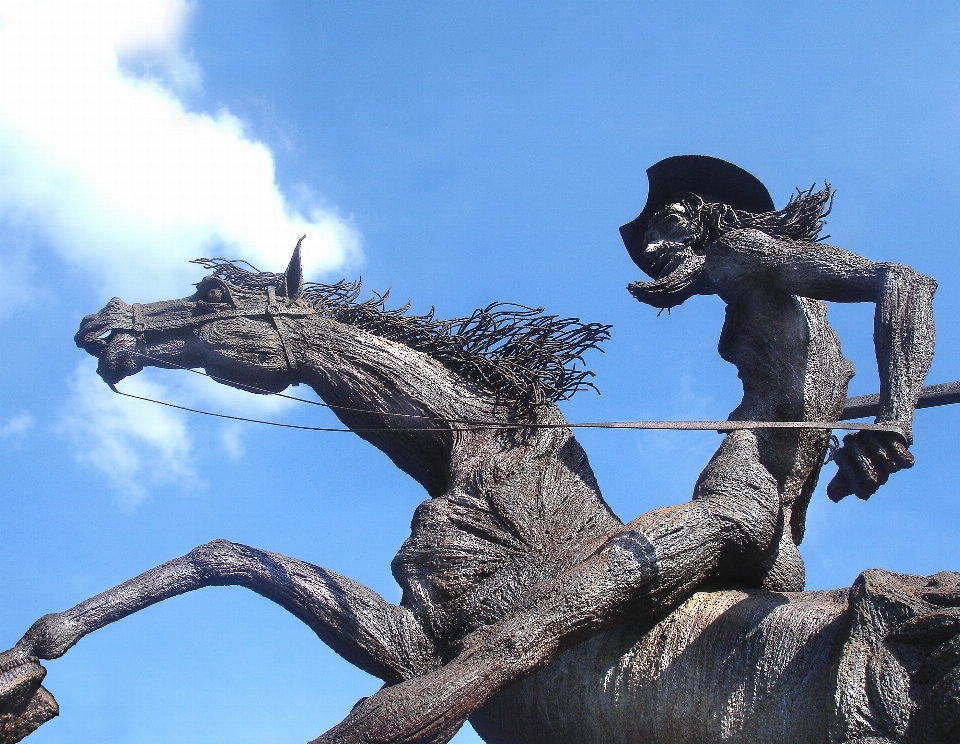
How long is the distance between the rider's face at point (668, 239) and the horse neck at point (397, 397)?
45.7 inches

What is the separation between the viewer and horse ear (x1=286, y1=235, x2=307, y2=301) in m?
5.68

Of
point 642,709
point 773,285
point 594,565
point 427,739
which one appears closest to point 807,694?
point 642,709

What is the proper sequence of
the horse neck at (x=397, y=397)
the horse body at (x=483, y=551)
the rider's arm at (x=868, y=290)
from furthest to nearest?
the horse neck at (x=397, y=397), the rider's arm at (x=868, y=290), the horse body at (x=483, y=551)

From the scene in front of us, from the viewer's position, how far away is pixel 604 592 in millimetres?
4074

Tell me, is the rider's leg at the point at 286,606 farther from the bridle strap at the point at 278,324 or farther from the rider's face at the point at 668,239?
the rider's face at the point at 668,239

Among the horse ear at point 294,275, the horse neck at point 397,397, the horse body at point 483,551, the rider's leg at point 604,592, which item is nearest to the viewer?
the rider's leg at point 604,592

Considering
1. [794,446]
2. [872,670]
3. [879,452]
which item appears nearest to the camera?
[872,670]

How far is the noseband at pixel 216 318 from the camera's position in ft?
17.7

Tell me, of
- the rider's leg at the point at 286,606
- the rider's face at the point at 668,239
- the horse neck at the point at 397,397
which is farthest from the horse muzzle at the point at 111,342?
the rider's face at the point at 668,239

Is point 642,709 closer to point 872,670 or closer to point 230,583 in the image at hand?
point 872,670

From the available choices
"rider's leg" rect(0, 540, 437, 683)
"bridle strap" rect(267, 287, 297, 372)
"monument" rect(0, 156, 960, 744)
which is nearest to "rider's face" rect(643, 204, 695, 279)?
"monument" rect(0, 156, 960, 744)

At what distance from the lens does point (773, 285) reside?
200 inches

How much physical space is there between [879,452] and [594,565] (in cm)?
124

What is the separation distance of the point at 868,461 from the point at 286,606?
96.3 inches
